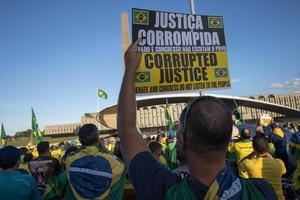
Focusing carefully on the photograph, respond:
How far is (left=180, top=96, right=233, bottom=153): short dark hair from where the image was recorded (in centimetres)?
168

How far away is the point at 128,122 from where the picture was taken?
1921 millimetres

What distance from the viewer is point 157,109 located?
71250 millimetres

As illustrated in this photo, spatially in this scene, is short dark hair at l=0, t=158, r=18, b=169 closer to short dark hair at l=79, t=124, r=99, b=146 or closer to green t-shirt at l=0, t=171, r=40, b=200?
green t-shirt at l=0, t=171, r=40, b=200

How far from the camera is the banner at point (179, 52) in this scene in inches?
265

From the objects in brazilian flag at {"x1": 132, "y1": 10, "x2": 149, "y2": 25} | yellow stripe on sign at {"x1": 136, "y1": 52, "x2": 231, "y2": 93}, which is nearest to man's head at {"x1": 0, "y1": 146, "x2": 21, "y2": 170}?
yellow stripe on sign at {"x1": 136, "y1": 52, "x2": 231, "y2": 93}

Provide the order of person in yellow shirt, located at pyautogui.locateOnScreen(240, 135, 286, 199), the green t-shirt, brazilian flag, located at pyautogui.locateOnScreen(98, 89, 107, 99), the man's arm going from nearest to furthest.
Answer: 1. the man's arm
2. the green t-shirt
3. person in yellow shirt, located at pyautogui.locateOnScreen(240, 135, 286, 199)
4. brazilian flag, located at pyautogui.locateOnScreen(98, 89, 107, 99)

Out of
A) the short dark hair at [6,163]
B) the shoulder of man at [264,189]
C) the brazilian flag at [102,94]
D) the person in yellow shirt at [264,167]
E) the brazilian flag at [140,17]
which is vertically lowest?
the person in yellow shirt at [264,167]

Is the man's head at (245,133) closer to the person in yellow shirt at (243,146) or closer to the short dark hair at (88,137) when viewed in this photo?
the person in yellow shirt at (243,146)

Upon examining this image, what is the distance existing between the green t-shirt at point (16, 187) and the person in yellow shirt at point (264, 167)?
327 centimetres

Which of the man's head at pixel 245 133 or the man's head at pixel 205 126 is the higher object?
the man's head at pixel 205 126

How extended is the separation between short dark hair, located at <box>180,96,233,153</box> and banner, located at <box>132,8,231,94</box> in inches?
185

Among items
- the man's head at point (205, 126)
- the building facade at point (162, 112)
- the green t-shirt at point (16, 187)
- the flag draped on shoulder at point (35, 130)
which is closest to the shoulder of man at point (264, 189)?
the man's head at point (205, 126)

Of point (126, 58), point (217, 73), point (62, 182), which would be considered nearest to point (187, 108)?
point (126, 58)

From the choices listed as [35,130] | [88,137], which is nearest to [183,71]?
[88,137]
